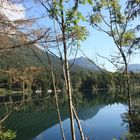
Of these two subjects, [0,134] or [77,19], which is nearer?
[0,134]

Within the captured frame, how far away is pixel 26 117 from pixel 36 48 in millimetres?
59186

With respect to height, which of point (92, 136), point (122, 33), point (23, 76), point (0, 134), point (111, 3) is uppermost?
point (111, 3)

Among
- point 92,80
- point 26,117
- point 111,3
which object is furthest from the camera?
point 92,80

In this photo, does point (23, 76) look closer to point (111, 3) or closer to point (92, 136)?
point (111, 3)

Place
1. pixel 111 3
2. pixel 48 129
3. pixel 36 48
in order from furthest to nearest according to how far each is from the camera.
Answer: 1. pixel 48 129
2. pixel 111 3
3. pixel 36 48

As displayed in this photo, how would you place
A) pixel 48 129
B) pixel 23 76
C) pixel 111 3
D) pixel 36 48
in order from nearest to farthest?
pixel 36 48 < pixel 23 76 < pixel 111 3 < pixel 48 129

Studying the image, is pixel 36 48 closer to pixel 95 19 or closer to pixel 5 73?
pixel 5 73

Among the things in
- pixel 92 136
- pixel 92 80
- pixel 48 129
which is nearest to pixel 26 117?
pixel 48 129

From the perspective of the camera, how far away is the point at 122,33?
17.4 m

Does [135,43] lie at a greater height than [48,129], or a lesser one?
greater

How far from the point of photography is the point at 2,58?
825cm

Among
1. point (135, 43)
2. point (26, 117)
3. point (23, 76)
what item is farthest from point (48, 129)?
point (23, 76)

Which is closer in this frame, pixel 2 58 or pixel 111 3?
pixel 2 58

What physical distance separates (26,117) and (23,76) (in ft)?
192
